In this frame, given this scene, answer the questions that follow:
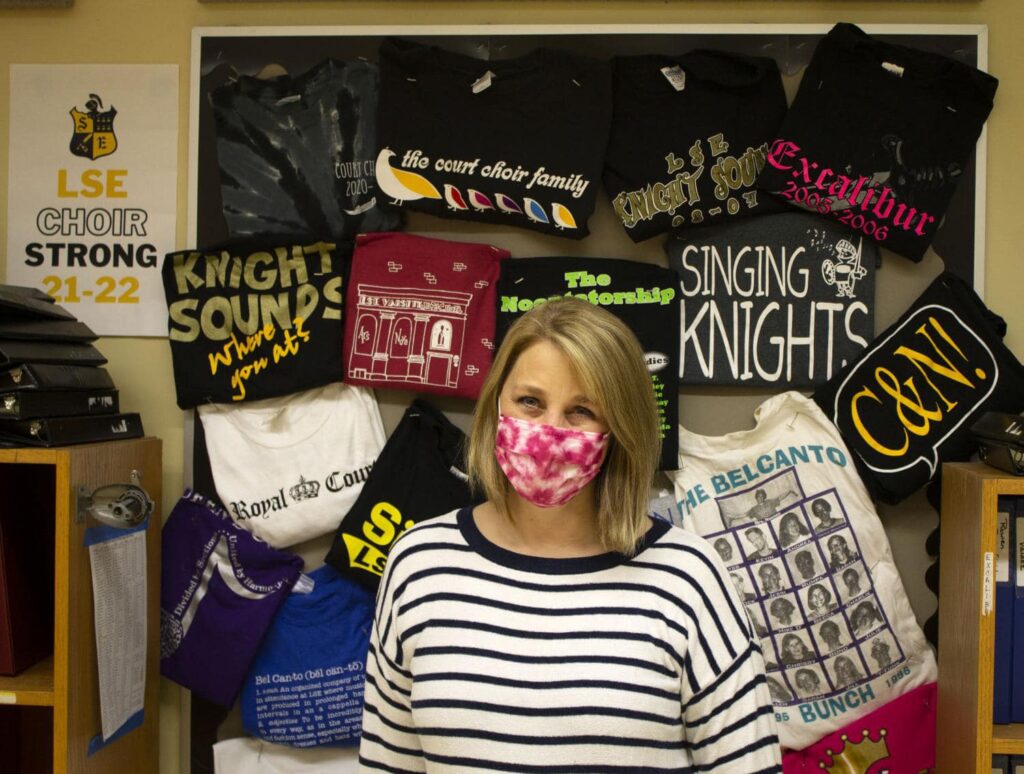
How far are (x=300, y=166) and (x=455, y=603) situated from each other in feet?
4.05

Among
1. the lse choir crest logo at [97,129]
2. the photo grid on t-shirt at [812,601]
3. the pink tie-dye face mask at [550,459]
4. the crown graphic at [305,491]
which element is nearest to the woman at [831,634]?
the photo grid on t-shirt at [812,601]

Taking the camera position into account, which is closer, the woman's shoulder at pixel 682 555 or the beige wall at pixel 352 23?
Answer: the woman's shoulder at pixel 682 555

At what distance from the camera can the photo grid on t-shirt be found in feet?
6.44

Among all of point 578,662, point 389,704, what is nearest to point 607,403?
point 578,662

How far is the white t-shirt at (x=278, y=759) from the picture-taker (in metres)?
2.10

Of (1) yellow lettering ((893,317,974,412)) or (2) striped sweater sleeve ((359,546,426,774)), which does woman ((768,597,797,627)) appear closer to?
(1) yellow lettering ((893,317,974,412))

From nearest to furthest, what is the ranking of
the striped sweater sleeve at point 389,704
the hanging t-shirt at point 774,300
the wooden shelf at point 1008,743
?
the striped sweater sleeve at point 389,704, the wooden shelf at point 1008,743, the hanging t-shirt at point 774,300

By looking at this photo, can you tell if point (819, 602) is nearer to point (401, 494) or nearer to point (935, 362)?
point (935, 362)

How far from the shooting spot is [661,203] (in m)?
2.02

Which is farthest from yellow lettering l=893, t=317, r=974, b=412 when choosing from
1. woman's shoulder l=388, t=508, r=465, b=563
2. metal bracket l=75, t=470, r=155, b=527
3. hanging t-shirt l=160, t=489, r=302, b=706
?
metal bracket l=75, t=470, r=155, b=527

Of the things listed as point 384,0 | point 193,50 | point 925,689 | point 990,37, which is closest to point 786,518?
point 925,689

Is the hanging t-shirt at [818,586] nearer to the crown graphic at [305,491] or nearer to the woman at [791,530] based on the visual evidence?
the woman at [791,530]

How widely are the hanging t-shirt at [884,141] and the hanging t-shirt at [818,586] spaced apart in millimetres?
462

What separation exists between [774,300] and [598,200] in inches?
18.1
